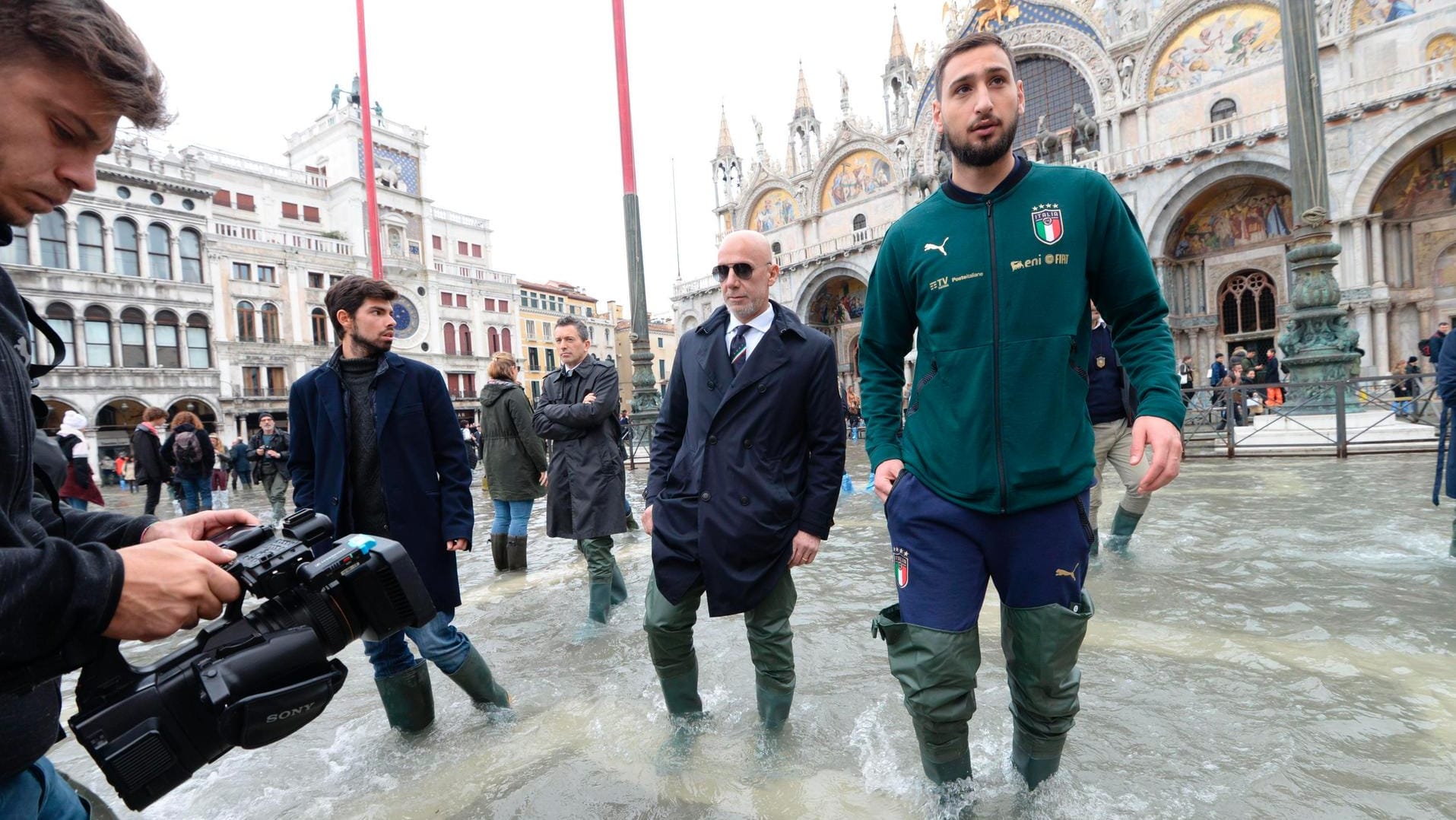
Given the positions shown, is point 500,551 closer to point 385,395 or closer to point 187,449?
point 385,395

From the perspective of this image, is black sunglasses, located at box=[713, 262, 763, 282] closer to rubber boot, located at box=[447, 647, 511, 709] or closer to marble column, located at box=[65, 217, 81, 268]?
rubber boot, located at box=[447, 647, 511, 709]

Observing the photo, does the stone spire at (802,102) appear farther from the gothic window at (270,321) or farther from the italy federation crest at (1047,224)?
the italy federation crest at (1047,224)

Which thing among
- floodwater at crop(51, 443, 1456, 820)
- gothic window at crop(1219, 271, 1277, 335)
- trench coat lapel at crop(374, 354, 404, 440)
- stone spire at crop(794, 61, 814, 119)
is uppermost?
stone spire at crop(794, 61, 814, 119)

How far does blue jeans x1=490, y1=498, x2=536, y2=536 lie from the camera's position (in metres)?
5.72

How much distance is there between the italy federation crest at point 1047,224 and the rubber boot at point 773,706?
1.84m

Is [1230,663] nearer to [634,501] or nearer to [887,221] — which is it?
[634,501]

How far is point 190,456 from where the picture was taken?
31.3ft

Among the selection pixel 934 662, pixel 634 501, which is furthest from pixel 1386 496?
pixel 634 501

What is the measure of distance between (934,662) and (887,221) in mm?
28180

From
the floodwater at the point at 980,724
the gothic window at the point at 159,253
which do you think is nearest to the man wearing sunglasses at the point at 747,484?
the floodwater at the point at 980,724

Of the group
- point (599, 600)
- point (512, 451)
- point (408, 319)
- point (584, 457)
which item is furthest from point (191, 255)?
point (599, 600)

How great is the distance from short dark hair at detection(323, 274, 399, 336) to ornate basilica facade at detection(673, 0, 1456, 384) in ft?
33.7

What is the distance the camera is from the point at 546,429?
455 cm

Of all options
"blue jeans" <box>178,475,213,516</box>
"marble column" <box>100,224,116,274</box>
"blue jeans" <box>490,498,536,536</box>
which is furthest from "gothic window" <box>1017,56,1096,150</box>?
"marble column" <box>100,224,116,274</box>
